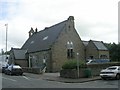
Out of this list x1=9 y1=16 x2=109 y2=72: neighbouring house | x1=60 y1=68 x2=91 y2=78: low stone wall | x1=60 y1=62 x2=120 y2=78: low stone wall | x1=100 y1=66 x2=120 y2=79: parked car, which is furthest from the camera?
x1=9 y1=16 x2=109 y2=72: neighbouring house

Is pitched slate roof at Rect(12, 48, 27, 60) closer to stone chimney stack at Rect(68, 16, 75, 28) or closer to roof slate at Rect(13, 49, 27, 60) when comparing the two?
roof slate at Rect(13, 49, 27, 60)

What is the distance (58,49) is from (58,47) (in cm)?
37

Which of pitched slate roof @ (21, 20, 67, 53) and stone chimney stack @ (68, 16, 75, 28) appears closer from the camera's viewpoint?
pitched slate roof @ (21, 20, 67, 53)

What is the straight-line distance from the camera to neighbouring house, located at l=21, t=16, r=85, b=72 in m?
50.2

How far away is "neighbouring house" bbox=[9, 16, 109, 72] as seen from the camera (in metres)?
50.5

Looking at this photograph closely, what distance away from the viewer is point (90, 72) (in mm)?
33688

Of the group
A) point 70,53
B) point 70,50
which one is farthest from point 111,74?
point 70,50

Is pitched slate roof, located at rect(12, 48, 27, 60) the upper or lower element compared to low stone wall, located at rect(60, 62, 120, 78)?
upper

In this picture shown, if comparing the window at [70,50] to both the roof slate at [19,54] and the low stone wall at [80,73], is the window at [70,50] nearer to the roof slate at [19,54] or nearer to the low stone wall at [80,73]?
the roof slate at [19,54]

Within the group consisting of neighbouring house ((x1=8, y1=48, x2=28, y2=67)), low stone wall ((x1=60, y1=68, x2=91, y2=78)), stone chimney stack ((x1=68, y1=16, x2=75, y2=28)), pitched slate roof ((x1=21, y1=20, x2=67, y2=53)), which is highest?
stone chimney stack ((x1=68, y1=16, x2=75, y2=28))

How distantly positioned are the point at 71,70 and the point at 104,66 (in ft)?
17.8

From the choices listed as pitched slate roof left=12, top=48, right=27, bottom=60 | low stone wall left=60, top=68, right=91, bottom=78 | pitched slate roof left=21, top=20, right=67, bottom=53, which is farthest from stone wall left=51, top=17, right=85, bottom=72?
low stone wall left=60, top=68, right=91, bottom=78

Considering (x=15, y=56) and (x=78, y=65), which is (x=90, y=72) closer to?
(x=78, y=65)

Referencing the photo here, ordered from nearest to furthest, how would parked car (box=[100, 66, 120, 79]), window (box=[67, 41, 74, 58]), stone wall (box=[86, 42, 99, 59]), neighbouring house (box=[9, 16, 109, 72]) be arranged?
1. parked car (box=[100, 66, 120, 79])
2. neighbouring house (box=[9, 16, 109, 72])
3. window (box=[67, 41, 74, 58])
4. stone wall (box=[86, 42, 99, 59])
